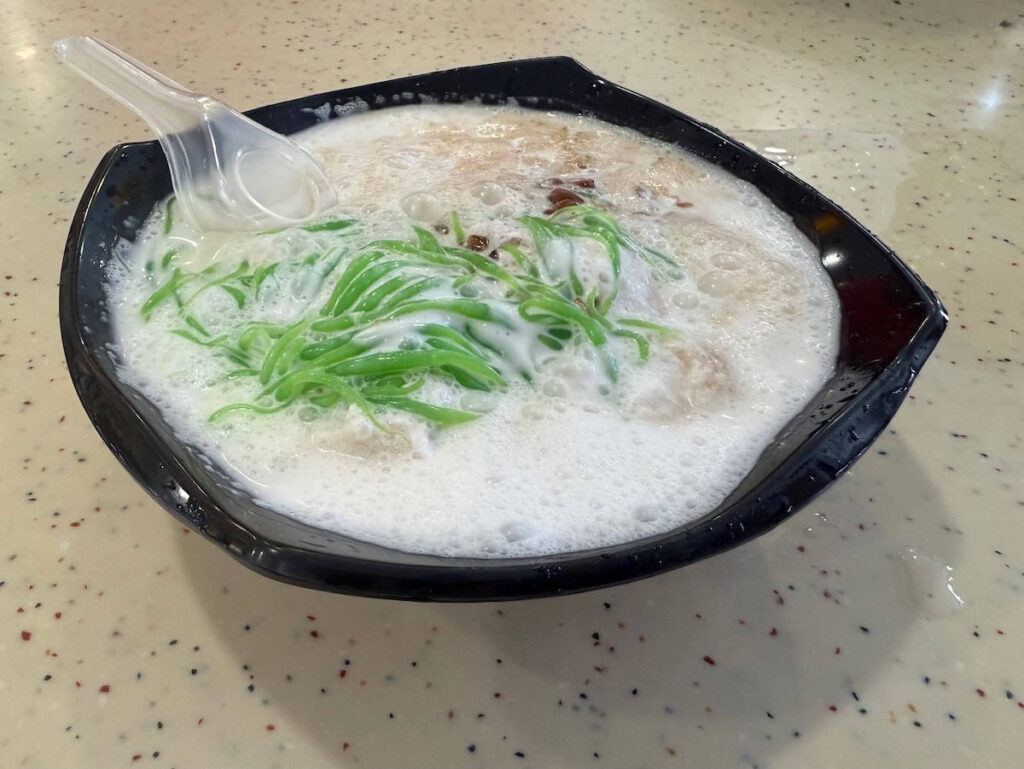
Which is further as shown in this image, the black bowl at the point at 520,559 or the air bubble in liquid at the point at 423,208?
the air bubble in liquid at the point at 423,208

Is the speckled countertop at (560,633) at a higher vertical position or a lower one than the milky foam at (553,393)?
lower

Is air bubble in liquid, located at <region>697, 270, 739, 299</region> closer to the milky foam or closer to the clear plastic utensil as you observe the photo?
the milky foam

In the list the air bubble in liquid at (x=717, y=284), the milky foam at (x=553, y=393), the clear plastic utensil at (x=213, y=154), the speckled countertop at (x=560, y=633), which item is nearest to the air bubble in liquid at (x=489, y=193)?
the milky foam at (x=553, y=393)

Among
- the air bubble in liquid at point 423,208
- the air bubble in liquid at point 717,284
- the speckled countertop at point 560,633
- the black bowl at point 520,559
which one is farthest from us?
the air bubble in liquid at point 423,208

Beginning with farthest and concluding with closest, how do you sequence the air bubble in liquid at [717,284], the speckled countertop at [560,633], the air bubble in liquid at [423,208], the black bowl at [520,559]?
the air bubble in liquid at [423,208]
the air bubble in liquid at [717,284]
the speckled countertop at [560,633]
the black bowl at [520,559]

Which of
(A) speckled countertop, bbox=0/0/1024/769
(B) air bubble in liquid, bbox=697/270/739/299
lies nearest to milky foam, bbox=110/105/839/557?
(B) air bubble in liquid, bbox=697/270/739/299

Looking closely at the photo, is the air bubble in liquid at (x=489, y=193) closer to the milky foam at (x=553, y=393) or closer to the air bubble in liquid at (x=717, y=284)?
the milky foam at (x=553, y=393)

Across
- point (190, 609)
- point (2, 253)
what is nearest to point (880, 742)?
point (190, 609)
